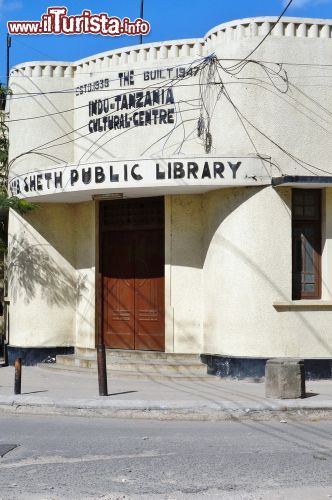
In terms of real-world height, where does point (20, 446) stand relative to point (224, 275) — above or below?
below

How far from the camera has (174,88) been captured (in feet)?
51.1

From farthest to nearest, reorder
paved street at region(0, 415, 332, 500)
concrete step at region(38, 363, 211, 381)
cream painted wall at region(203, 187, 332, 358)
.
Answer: concrete step at region(38, 363, 211, 381), cream painted wall at region(203, 187, 332, 358), paved street at region(0, 415, 332, 500)

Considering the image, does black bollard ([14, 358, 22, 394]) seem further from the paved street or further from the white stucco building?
the white stucco building

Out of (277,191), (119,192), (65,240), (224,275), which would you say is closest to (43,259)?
(65,240)

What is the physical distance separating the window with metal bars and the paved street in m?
3.76

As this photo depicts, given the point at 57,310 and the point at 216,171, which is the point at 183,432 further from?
the point at 57,310

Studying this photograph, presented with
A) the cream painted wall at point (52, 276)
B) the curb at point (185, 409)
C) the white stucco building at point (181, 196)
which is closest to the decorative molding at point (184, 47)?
the white stucco building at point (181, 196)

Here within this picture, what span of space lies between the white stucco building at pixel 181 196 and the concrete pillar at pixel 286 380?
6.10 feet

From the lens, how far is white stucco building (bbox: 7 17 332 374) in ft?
46.2

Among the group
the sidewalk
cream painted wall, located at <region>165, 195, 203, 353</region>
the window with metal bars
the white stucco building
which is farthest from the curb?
cream painted wall, located at <region>165, 195, 203, 353</region>

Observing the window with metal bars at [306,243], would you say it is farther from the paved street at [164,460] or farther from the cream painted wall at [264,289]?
the paved street at [164,460]

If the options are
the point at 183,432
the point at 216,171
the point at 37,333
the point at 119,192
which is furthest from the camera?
the point at 37,333

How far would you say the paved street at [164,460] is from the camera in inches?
283

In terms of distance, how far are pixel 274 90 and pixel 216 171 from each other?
5.77 ft
